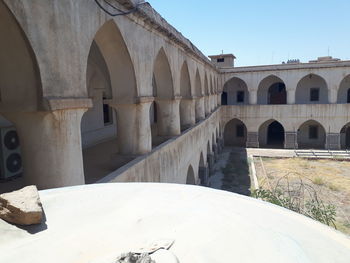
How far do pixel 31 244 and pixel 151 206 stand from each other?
974 millimetres

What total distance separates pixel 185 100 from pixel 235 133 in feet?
52.5

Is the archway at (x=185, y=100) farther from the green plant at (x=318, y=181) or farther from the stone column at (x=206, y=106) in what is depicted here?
the green plant at (x=318, y=181)

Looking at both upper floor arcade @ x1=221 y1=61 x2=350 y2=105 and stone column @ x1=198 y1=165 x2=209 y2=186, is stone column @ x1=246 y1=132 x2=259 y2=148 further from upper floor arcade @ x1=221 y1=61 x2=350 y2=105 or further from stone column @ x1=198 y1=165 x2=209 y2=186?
stone column @ x1=198 y1=165 x2=209 y2=186

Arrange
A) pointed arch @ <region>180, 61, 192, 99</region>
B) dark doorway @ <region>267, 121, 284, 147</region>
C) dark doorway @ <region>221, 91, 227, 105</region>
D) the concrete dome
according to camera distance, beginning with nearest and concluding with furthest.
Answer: the concrete dome, pointed arch @ <region>180, 61, 192, 99</region>, dark doorway @ <region>267, 121, 284, 147</region>, dark doorway @ <region>221, 91, 227, 105</region>

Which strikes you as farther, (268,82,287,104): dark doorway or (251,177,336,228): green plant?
(268,82,287,104): dark doorway

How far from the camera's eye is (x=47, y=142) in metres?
3.78

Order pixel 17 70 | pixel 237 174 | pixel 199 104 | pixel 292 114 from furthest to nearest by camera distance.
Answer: pixel 292 114 < pixel 237 174 < pixel 199 104 < pixel 17 70

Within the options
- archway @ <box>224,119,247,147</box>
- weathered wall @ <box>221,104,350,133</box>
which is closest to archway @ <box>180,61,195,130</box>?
weathered wall @ <box>221,104,350,133</box>

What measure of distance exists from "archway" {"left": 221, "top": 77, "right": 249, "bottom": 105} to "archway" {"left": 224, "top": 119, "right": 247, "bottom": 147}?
1991mm

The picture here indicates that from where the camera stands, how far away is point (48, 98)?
3.59m

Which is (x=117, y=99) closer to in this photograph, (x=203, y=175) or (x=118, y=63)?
(x=118, y=63)

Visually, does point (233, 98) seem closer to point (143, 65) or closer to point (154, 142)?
point (154, 142)

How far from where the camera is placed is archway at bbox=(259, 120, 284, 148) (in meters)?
26.1

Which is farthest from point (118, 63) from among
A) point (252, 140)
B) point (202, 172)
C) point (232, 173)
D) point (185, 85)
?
point (252, 140)
